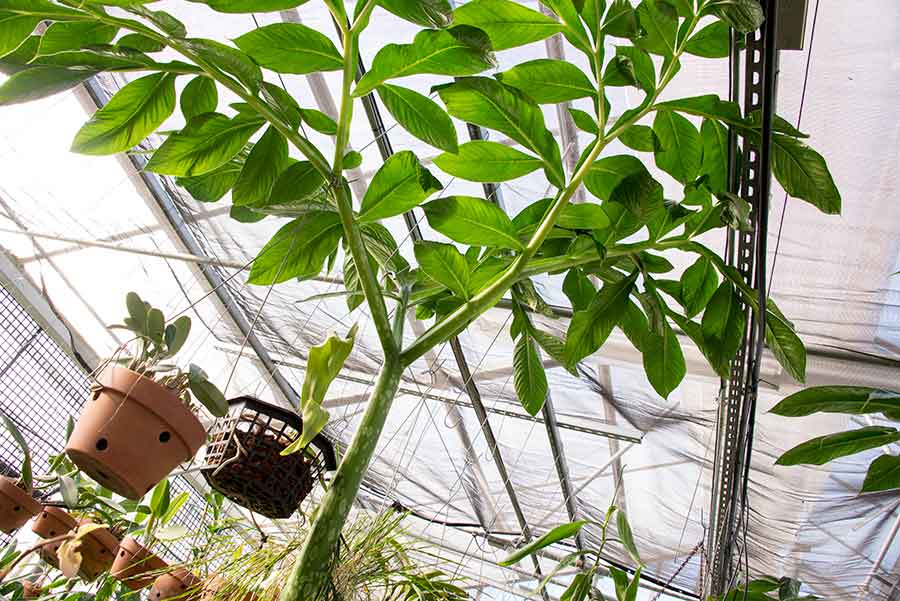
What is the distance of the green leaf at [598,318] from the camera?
1405 millimetres

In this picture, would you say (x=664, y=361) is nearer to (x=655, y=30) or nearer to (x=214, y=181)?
(x=655, y=30)

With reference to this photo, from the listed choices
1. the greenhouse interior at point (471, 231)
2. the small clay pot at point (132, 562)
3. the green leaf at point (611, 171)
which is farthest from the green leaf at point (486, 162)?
the small clay pot at point (132, 562)

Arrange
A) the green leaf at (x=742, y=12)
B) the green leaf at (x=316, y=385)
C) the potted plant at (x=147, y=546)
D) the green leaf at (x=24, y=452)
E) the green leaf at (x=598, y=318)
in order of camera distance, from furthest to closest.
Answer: the potted plant at (x=147, y=546) → the green leaf at (x=24, y=452) → the green leaf at (x=598, y=318) → the green leaf at (x=742, y=12) → the green leaf at (x=316, y=385)

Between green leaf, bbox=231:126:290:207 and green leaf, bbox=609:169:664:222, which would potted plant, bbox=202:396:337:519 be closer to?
green leaf, bbox=231:126:290:207

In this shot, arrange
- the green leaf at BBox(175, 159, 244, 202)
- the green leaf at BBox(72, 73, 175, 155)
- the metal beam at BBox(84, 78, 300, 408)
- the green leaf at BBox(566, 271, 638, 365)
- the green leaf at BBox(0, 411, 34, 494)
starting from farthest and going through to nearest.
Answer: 1. the metal beam at BBox(84, 78, 300, 408)
2. the green leaf at BBox(0, 411, 34, 494)
3. the green leaf at BBox(566, 271, 638, 365)
4. the green leaf at BBox(175, 159, 244, 202)
5. the green leaf at BBox(72, 73, 175, 155)

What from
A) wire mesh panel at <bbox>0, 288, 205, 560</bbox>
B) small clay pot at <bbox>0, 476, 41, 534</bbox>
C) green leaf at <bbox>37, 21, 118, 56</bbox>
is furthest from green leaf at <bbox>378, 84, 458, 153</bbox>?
wire mesh panel at <bbox>0, 288, 205, 560</bbox>

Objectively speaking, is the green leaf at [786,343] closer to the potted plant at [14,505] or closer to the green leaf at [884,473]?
the green leaf at [884,473]

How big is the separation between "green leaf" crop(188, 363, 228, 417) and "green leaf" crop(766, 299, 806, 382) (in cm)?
96

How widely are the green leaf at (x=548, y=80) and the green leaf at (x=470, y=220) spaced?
0.63 feet

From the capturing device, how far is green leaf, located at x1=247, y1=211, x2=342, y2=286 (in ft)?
3.95

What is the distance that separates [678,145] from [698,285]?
29 centimetres

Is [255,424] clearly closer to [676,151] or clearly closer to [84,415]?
[84,415]

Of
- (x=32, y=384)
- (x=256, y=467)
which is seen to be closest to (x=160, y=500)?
(x=256, y=467)

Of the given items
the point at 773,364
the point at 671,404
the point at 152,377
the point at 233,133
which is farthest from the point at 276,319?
the point at 233,133
